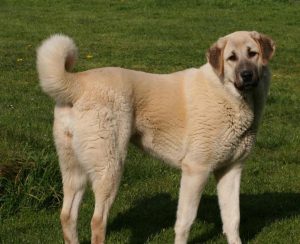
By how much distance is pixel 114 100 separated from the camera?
5.41 meters

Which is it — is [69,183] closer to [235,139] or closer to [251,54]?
[235,139]

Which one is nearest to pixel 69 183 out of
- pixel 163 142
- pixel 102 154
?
pixel 102 154

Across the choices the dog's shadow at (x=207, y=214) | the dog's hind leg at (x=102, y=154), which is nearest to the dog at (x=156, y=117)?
the dog's hind leg at (x=102, y=154)

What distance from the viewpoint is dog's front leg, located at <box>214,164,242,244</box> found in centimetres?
602

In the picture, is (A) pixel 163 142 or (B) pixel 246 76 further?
(A) pixel 163 142

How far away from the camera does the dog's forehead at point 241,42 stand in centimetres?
566

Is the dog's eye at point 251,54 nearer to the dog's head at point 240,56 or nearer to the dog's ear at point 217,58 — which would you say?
the dog's head at point 240,56

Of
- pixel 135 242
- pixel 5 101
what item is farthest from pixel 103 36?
pixel 135 242

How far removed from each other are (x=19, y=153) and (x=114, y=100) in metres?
1.94

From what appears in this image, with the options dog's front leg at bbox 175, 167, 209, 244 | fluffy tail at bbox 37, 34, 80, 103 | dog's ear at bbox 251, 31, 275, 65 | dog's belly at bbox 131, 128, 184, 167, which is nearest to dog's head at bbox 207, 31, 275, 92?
dog's ear at bbox 251, 31, 275, 65

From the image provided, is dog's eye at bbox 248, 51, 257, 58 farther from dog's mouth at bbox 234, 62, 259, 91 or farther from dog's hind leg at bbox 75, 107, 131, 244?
dog's hind leg at bbox 75, 107, 131, 244

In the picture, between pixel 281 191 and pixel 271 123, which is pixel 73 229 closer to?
pixel 281 191

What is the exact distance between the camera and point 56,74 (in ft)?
17.6

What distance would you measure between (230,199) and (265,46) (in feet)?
4.75
